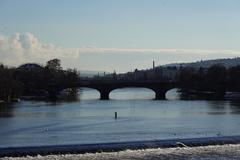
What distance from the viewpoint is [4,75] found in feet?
511

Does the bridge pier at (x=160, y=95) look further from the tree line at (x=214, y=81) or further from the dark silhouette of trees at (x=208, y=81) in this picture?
the dark silhouette of trees at (x=208, y=81)

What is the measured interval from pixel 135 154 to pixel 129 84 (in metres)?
155

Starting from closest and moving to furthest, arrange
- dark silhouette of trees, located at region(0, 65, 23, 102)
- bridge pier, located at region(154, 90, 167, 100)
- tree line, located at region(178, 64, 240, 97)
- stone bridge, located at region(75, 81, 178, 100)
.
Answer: dark silhouette of trees, located at region(0, 65, 23, 102) → bridge pier, located at region(154, 90, 167, 100) → stone bridge, located at region(75, 81, 178, 100) → tree line, located at region(178, 64, 240, 97)

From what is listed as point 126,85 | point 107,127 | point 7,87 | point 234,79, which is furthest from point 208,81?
point 107,127

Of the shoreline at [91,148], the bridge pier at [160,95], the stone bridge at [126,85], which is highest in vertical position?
the shoreline at [91,148]

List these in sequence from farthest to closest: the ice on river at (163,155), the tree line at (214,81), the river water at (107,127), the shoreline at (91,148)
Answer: the tree line at (214,81), the river water at (107,127), the shoreline at (91,148), the ice on river at (163,155)

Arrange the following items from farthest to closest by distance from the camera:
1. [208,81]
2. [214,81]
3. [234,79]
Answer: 1. [208,81]
2. [214,81]
3. [234,79]

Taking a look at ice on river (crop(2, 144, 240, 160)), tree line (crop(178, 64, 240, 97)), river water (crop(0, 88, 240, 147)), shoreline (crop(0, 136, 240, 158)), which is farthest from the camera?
tree line (crop(178, 64, 240, 97))

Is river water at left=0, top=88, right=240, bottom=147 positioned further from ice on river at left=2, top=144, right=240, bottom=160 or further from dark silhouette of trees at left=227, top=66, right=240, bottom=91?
dark silhouette of trees at left=227, top=66, right=240, bottom=91

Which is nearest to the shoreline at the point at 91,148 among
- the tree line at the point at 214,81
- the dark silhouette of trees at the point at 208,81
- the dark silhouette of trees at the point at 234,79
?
the tree line at the point at 214,81

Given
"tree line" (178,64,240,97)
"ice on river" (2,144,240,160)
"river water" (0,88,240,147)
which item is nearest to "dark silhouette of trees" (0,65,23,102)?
"tree line" (178,64,240,97)

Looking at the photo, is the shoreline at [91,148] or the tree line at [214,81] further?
the tree line at [214,81]

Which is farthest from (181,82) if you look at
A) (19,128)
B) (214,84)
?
(19,128)

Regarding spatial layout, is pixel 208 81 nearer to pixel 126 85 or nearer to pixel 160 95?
pixel 160 95
